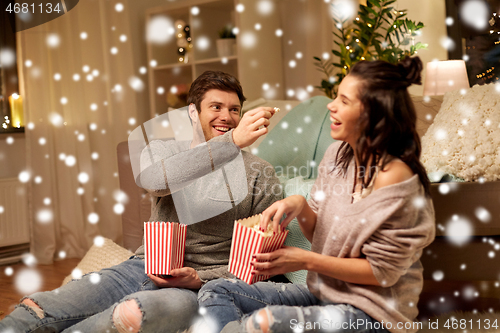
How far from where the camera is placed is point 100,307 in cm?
106

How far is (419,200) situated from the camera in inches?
32.0

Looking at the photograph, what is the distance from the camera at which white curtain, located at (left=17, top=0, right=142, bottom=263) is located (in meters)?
2.45

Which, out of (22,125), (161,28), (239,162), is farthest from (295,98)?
(239,162)

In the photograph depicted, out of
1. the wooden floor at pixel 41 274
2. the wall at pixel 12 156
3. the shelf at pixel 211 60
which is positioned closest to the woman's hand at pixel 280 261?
the wooden floor at pixel 41 274

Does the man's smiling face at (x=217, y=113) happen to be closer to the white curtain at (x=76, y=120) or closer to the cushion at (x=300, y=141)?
the cushion at (x=300, y=141)

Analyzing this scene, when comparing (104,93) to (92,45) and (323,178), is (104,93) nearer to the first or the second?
(92,45)

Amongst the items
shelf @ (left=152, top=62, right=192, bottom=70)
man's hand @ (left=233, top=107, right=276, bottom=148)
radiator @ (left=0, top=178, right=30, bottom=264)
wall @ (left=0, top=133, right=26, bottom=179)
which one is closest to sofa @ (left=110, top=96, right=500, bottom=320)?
man's hand @ (left=233, top=107, right=276, bottom=148)

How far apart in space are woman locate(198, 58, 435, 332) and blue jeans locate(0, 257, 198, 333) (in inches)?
6.3

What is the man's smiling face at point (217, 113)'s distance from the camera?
119cm

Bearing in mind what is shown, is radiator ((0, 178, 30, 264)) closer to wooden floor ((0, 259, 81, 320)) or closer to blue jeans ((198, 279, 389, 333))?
wooden floor ((0, 259, 81, 320))

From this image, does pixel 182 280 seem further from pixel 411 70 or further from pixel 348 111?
pixel 411 70

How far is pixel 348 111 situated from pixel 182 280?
1.80ft

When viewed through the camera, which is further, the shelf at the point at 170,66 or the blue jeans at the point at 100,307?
the shelf at the point at 170,66

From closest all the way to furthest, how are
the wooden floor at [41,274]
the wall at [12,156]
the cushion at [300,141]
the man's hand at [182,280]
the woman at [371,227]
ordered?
the woman at [371,227] < the man's hand at [182,280] < the cushion at [300,141] < the wooden floor at [41,274] < the wall at [12,156]
